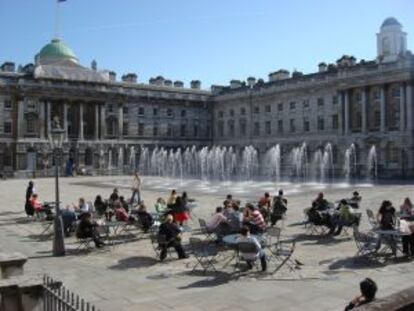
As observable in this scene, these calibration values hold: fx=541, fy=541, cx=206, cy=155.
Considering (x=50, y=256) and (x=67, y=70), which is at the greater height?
(x=67, y=70)

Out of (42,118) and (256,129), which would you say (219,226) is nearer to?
→ (42,118)

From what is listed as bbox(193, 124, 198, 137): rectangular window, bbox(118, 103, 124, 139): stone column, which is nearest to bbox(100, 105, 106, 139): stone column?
bbox(118, 103, 124, 139): stone column

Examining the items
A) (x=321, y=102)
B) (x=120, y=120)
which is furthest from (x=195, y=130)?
(x=321, y=102)

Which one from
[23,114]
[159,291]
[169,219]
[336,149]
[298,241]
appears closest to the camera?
[159,291]

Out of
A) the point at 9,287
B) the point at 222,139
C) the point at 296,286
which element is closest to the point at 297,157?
the point at 222,139

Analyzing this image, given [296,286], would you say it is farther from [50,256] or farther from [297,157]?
[297,157]

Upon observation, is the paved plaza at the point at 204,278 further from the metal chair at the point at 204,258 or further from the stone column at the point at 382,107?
the stone column at the point at 382,107

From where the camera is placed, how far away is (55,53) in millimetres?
87812

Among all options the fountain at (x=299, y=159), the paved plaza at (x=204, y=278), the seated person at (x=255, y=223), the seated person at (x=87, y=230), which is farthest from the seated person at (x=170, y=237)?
the fountain at (x=299, y=159)

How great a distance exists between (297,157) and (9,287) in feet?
223

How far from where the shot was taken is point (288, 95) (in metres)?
77.1

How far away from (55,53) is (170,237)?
78932 millimetres

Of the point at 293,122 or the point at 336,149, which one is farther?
the point at 293,122

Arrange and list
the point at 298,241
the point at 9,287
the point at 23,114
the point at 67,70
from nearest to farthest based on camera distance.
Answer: the point at 9,287
the point at 298,241
the point at 23,114
the point at 67,70
